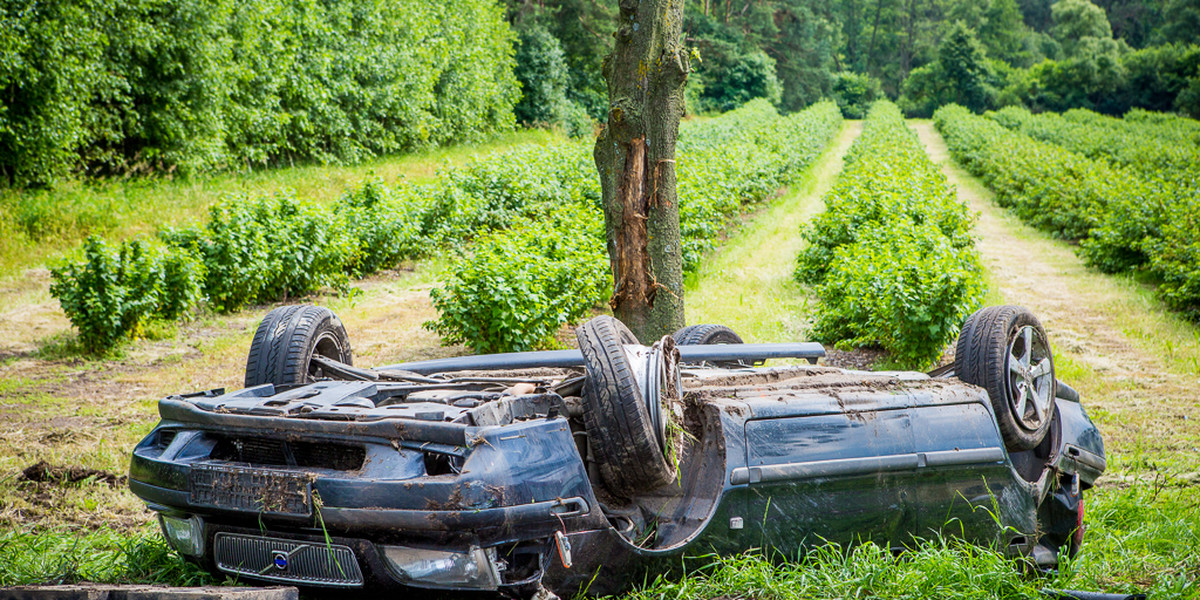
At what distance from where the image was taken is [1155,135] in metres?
44.1

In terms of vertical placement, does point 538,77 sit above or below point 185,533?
above

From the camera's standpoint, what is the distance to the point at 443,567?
2947 mm

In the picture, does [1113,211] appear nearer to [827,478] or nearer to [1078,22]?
[827,478]

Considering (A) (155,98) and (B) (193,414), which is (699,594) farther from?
(A) (155,98)

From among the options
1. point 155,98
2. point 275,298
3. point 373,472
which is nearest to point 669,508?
point 373,472

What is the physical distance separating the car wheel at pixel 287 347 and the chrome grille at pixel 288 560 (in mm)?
1098

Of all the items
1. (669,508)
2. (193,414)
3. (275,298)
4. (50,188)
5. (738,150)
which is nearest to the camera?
(193,414)

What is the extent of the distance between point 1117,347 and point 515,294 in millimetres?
6668

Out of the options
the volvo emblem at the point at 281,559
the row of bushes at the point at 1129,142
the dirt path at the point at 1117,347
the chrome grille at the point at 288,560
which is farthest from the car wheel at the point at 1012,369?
the row of bushes at the point at 1129,142

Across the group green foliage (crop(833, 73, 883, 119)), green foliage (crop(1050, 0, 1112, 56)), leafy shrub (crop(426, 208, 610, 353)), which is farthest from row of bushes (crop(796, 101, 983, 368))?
green foliage (crop(1050, 0, 1112, 56))

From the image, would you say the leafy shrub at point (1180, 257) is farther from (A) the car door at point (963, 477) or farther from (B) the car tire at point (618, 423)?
(B) the car tire at point (618, 423)

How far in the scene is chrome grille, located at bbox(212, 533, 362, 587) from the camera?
2.99m

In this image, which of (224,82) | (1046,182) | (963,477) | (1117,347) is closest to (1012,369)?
(963,477)

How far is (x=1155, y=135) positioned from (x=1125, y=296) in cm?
3759
